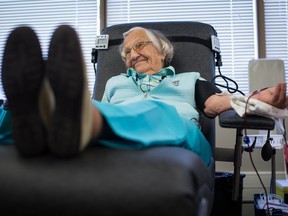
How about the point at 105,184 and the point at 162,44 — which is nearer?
the point at 105,184

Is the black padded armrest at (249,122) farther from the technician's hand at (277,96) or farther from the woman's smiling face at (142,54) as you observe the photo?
the woman's smiling face at (142,54)

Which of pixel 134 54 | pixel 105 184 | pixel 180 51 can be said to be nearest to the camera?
pixel 105 184

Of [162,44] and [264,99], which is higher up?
[162,44]

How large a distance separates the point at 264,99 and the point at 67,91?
0.61 metres

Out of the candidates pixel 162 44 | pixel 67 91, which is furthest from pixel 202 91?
pixel 67 91

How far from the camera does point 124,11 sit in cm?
239

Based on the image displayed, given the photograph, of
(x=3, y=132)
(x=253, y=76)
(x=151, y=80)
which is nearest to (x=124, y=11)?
(x=253, y=76)

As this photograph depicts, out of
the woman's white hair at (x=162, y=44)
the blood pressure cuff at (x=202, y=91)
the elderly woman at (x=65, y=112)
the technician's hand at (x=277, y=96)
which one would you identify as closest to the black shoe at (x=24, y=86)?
the elderly woman at (x=65, y=112)

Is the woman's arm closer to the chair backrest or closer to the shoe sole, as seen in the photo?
the chair backrest

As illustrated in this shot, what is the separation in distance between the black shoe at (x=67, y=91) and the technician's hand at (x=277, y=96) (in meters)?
0.56

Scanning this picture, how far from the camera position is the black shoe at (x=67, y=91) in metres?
0.47

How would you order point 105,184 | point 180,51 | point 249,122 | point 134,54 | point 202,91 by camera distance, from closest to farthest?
point 105,184 < point 249,122 < point 202,91 < point 134,54 < point 180,51

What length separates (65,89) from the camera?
0.47 metres

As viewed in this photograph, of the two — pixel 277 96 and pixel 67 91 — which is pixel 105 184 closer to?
pixel 67 91
